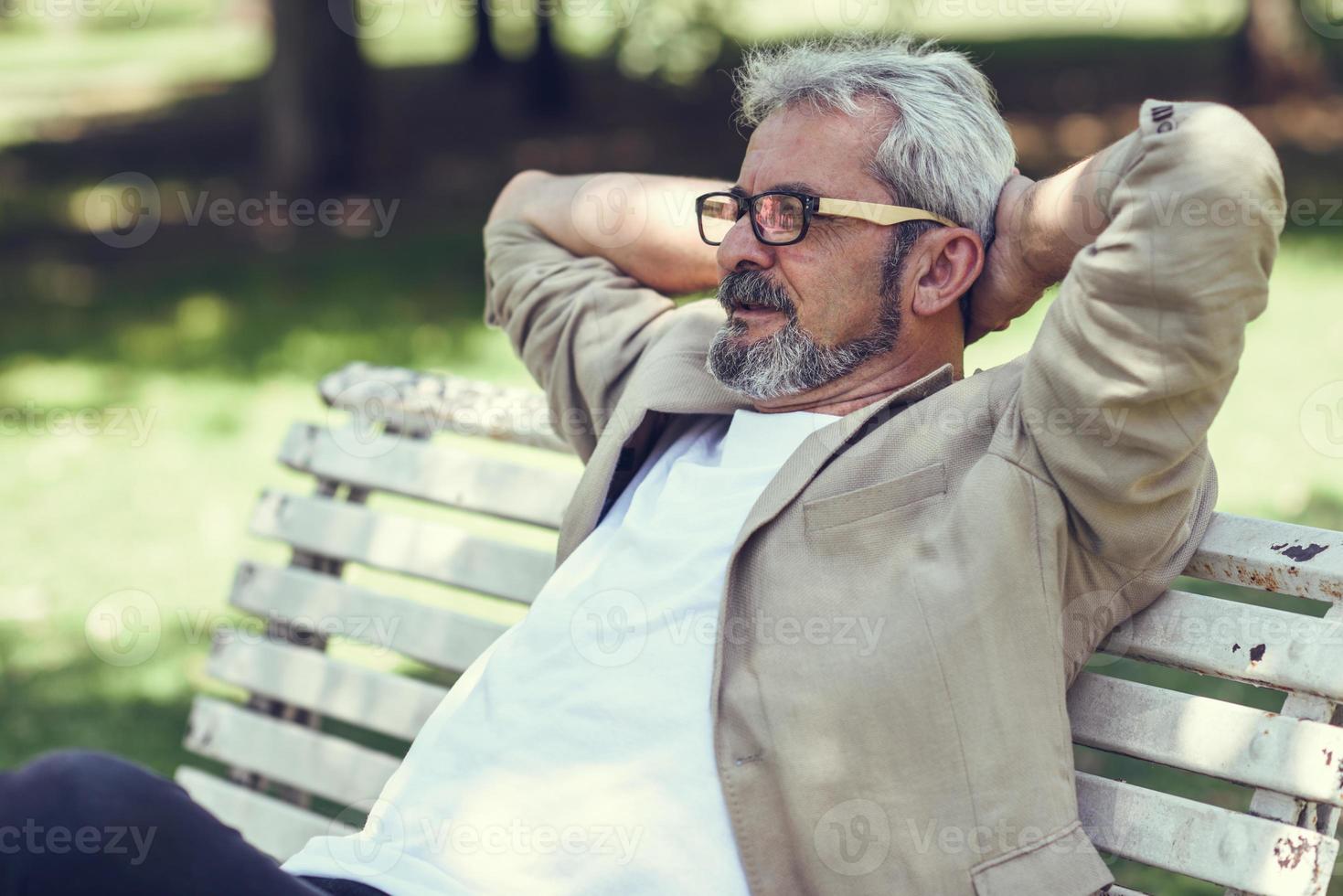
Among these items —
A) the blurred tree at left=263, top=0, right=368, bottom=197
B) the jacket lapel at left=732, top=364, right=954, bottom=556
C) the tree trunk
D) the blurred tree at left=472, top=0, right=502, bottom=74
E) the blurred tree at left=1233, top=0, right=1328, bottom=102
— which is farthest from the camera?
the blurred tree at left=472, top=0, right=502, bottom=74

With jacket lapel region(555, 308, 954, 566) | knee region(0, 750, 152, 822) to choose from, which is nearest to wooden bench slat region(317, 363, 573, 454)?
jacket lapel region(555, 308, 954, 566)

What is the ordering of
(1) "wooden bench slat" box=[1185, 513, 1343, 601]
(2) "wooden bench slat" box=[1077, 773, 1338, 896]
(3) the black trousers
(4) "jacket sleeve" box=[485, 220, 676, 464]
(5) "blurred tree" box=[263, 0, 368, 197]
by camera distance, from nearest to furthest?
(3) the black trousers
(2) "wooden bench slat" box=[1077, 773, 1338, 896]
(1) "wooden bench slat" box=[1185, 513, 1343, 601]
(4) "jacket sleeve" box=[485, 220, 676, 464]
(5) "blurred tree" box=[263, 0, 368, 197]

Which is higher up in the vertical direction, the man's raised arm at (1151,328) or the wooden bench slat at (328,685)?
the man's raised arm at (1151,328)

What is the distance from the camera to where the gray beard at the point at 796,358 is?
283 centimetres

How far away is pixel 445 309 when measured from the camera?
9.34 m

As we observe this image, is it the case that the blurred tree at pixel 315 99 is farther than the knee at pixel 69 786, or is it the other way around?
the blurred tree at pixel 315 99

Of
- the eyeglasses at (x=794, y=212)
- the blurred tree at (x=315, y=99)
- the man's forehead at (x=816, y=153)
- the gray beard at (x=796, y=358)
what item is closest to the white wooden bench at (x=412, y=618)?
the gray beard at (x=796, y=358)

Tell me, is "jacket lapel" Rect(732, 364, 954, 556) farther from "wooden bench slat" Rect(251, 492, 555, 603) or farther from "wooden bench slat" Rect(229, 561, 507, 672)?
"wooden bench slat" Rect(229, 561, 507, 672)

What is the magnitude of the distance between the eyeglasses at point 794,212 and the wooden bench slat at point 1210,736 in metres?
0.92

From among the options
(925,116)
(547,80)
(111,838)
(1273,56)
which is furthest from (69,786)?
(547,80)

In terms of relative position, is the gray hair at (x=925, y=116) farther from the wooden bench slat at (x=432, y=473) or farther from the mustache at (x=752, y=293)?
the wooden bench slat at (x=432, y=473)

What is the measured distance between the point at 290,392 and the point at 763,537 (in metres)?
5.63

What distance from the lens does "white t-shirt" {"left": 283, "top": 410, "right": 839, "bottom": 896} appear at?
95.7 inches

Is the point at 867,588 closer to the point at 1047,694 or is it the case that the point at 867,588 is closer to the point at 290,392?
the point at 1047,694
